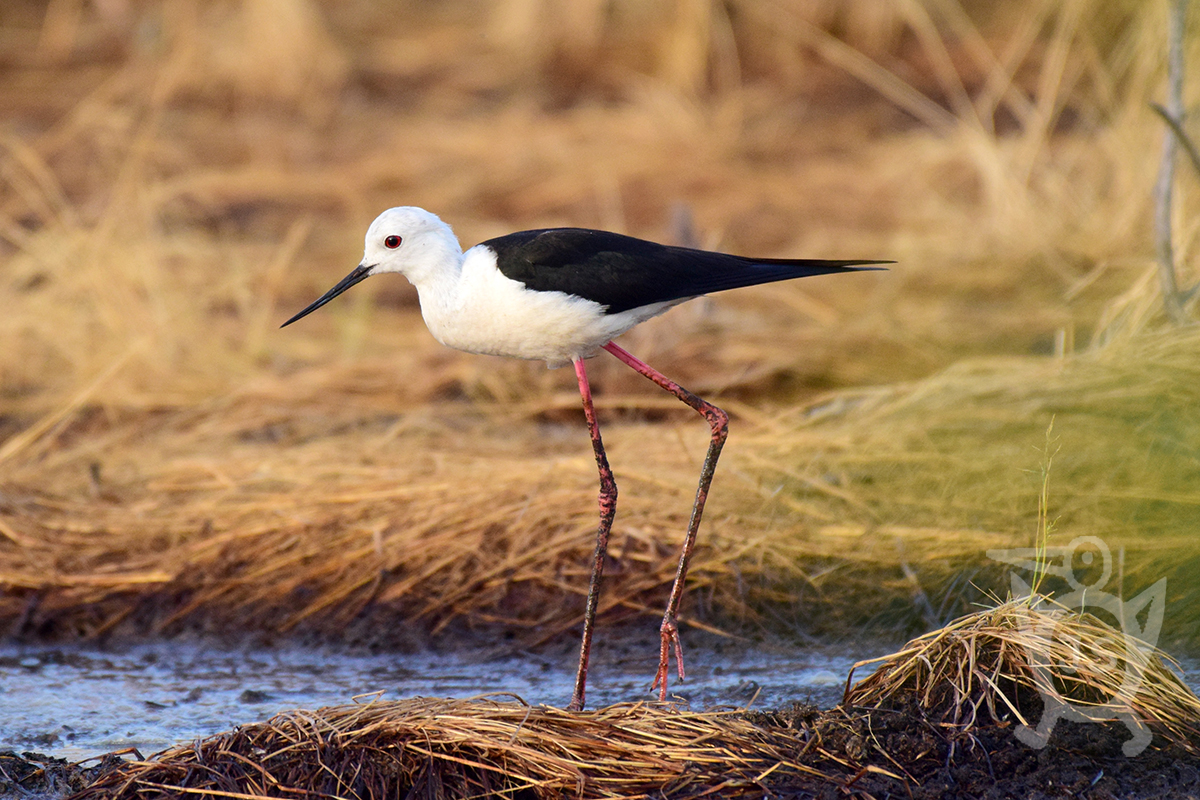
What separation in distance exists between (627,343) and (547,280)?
3188 mm

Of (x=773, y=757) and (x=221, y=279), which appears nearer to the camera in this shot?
(x=773, y=757)

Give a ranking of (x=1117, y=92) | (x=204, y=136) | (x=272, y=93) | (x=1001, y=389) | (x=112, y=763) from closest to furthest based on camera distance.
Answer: (x=112, y=763)
(x=1001, y=389)
(x=1117, y=92)
(x=204, y=136)
(x=272, y=93)

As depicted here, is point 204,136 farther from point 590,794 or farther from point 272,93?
point 590,794

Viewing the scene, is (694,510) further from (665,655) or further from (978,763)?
(978,763)

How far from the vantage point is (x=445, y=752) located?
3.07m

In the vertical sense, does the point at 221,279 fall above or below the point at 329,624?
above

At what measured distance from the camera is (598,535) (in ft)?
12.6

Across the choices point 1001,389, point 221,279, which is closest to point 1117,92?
point 1001,389

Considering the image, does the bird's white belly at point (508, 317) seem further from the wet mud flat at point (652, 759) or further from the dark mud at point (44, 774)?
the dark mud at point (44, 774)

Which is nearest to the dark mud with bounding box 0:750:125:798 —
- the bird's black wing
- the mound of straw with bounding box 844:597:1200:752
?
the bird's black wing

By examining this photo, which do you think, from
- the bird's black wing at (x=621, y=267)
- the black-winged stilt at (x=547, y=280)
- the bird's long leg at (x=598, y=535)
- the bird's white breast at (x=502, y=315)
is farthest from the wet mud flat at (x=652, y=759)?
the bird's black wing at (x=621, y=267)

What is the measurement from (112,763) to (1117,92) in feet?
25.8

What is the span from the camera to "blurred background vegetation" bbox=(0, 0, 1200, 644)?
15.0 feet

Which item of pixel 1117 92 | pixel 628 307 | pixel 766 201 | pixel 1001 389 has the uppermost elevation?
Result: pixel 1117 92
